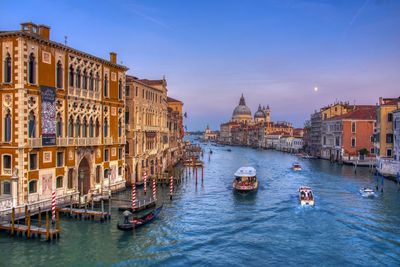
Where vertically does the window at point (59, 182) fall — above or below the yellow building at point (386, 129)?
below

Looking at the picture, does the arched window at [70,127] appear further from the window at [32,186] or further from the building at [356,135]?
the building at [356,135]

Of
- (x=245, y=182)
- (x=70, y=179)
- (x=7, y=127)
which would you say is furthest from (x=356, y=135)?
(x=7, y=127)

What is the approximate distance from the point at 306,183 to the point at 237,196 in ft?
35.8

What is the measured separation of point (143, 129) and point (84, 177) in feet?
36.0

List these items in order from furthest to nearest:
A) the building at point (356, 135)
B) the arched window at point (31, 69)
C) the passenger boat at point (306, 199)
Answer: the building at point (356, 135) → the passenger boat at point (306, 199) → the arched window at point (31, 69)

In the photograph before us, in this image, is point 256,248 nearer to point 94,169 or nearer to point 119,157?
point 94,169

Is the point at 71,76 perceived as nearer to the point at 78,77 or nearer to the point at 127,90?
the point at 78,77

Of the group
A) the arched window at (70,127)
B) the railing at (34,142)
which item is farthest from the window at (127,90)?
the railing at (34,142)

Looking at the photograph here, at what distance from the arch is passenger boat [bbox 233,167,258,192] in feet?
40.5

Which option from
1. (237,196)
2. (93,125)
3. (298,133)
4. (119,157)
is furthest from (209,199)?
(298,133)

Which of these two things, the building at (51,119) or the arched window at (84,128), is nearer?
the building at (51,119)

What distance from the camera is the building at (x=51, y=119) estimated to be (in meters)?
20.2

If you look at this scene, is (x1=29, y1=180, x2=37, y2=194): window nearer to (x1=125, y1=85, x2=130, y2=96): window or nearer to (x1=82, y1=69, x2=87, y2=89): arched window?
(x1=82, y1=69, x2=87, y2=89): arched window

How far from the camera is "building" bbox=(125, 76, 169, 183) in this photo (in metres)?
34.2
